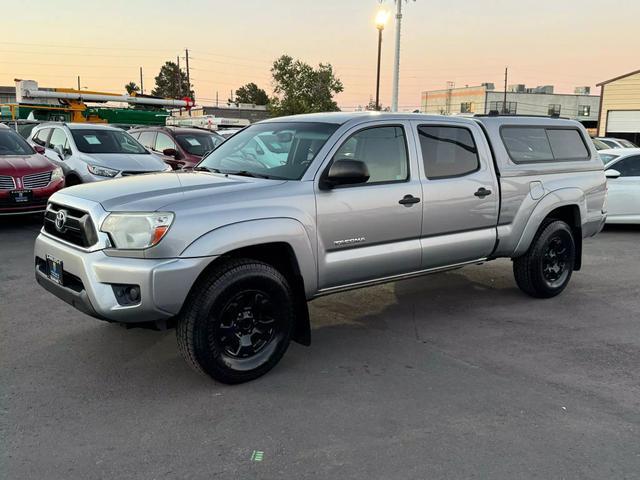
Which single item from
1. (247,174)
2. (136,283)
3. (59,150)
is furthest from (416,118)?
(59,150)

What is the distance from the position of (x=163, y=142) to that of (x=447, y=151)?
381 inches

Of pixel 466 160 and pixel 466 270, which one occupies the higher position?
pixel 466 160

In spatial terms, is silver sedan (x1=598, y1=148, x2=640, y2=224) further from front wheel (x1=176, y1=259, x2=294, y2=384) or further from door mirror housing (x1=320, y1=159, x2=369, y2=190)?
front wheel (x1=176, y1=259, x2=294, y2=384)

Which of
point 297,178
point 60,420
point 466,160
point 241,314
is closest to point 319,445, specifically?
point 241,314

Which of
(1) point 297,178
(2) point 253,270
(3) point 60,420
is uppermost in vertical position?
(1) point 297,178

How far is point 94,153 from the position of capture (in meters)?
11.0

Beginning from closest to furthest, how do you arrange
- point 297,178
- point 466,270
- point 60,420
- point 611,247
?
1. point 60,420
2. point 297,178
3. point 466,270
4. point 611,247

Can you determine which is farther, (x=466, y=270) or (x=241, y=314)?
(x=466, y=270)

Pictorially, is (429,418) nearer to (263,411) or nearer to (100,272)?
(263,411)

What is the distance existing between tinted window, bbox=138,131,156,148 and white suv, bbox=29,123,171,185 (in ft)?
6.08

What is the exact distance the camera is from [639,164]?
10.5 meters

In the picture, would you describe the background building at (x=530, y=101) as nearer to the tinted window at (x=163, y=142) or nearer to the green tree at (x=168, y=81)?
the green tree at (x=168, y=81)

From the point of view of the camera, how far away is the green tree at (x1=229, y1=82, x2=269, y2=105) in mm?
101125

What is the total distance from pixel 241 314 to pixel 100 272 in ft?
3.18
